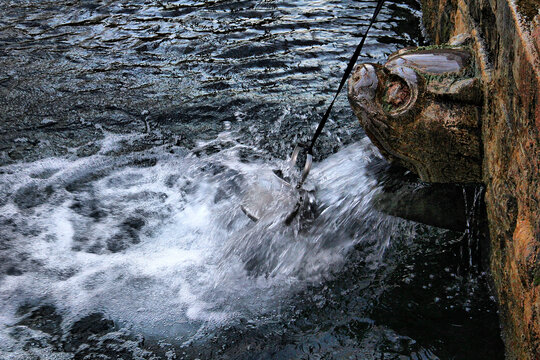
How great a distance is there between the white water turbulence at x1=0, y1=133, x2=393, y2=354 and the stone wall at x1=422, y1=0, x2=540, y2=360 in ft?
2.91

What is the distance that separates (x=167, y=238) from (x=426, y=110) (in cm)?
184

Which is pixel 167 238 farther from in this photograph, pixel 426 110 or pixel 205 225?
pixel 426 110

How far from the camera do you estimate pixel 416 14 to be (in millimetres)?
6770

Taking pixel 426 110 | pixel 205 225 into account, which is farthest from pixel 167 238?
pixel 426 110

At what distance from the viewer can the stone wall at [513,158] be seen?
1990mm

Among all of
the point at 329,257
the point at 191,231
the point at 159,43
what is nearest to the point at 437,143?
the point at 329,257

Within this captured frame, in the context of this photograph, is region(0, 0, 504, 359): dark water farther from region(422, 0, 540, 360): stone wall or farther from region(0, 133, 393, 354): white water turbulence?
region(422, 0, 540, 360): stone wall

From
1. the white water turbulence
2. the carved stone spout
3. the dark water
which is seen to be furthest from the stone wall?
the white water turbulence

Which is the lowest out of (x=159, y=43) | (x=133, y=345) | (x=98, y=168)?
(x=133, y=345)

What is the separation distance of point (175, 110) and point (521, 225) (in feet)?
11.1

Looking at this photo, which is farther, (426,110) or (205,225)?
(205,225)

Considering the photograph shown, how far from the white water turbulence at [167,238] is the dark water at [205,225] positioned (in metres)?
0.01

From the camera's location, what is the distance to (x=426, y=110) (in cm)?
278

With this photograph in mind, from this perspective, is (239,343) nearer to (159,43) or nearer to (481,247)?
(481,247)
